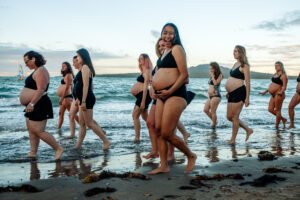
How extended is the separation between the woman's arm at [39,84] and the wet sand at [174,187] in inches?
69.3

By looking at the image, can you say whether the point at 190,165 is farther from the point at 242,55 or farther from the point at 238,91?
the point at 242,55

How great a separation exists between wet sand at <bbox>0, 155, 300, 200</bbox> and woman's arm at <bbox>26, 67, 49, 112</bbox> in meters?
1.76

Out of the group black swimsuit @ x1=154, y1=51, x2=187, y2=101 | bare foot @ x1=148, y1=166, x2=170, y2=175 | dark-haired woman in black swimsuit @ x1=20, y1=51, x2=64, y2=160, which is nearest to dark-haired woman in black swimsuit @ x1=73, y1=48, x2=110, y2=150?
dark-haired woman in black swimsuit @ x1=20, y1=51, x2=64, y2=160

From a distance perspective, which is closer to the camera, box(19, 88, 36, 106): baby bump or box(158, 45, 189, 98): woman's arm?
box(158, 45, 189, 98): woman's arm

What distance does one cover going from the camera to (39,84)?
671cm

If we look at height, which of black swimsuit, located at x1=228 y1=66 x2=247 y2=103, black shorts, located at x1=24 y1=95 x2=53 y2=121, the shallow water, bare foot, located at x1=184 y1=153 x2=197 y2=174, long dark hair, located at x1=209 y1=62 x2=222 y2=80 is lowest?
the shallow water

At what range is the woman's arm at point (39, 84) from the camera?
6.67 m

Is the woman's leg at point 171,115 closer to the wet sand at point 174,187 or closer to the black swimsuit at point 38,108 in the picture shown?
the wet sand at point 174,187

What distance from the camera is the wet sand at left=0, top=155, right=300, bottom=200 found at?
4.47 metres

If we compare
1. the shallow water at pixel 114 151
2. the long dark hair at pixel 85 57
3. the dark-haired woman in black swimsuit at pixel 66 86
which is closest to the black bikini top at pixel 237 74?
the shallow water at pixel 114 151

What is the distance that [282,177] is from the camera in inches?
209

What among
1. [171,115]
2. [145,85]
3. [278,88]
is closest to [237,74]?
[145,85]

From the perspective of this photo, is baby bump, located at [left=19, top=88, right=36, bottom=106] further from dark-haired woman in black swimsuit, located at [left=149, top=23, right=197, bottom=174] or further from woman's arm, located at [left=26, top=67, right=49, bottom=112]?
dark-haired woman in black swimsuit, located at [left=149, top=23, right=197, bottom=174]

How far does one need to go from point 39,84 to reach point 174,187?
3.19 metres
